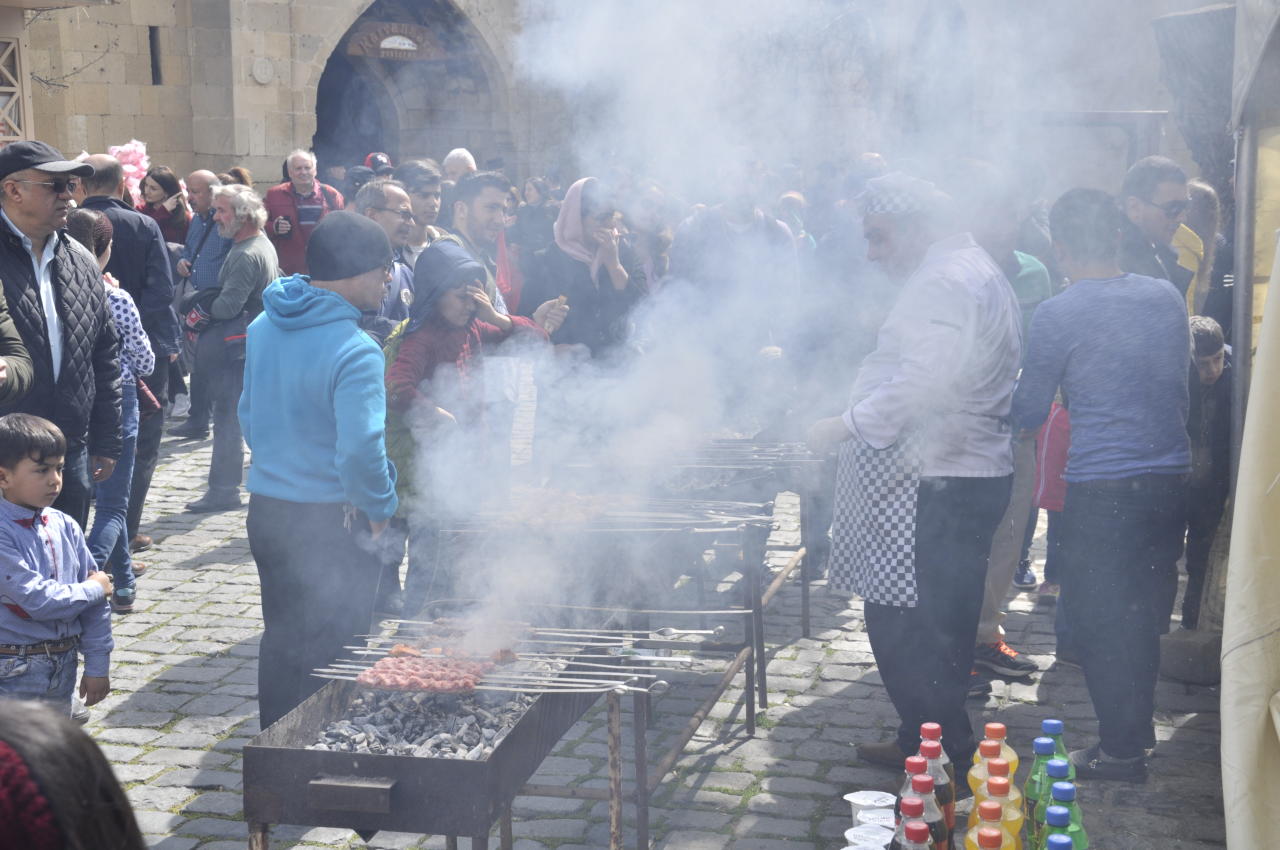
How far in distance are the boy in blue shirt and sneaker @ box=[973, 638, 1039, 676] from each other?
3685mm

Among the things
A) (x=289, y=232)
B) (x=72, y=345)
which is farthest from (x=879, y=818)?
(x=289, y=232)

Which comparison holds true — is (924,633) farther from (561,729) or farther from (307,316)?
(307,316)

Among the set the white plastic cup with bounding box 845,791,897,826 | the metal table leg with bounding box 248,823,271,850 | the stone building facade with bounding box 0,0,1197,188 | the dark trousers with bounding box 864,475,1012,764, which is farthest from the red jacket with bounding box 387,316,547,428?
the stone building facade with bounding box 0,0,1197,188

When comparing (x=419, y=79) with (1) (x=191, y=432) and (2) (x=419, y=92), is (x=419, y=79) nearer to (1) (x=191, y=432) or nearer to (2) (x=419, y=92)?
(2) (x=419, y=92)

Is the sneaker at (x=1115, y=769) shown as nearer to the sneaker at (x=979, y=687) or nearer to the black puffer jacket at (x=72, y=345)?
the sneaker at (x=979, y=687)

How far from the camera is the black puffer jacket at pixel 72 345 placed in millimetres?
4570

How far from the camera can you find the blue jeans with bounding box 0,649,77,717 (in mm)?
3809

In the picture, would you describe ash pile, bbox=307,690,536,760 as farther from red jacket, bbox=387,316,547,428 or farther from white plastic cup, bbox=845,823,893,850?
red jacket, bbox=387,316,547,428

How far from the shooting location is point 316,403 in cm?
411

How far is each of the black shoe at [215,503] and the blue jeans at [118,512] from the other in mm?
A: 1826

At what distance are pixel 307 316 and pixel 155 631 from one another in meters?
2.84

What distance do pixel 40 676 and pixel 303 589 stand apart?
0.86 meters

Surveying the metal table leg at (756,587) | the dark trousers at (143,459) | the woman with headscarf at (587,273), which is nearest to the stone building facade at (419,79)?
the woman with headscarf at (587,273)

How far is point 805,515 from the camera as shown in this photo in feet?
20.1
